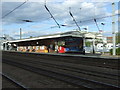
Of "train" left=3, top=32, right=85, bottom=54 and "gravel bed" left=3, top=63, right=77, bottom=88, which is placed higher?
"train" left=3, top=32, right=85, bottom=54

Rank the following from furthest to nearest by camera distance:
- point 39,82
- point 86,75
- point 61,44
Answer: point 61,44 → point 86,75 → point 39,82

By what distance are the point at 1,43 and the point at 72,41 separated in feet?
220

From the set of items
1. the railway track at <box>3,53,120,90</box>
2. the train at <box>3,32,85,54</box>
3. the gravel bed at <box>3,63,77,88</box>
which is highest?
the train at <box>3,32,85,54</box>

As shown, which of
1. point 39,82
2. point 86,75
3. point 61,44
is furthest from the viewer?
point 61,44

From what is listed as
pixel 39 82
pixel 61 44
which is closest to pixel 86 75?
pixel 39 82

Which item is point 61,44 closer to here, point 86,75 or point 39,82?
point 86,75

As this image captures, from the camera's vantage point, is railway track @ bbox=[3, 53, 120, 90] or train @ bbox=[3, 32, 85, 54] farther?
train @ bbox=[3, 32, 85, 54]

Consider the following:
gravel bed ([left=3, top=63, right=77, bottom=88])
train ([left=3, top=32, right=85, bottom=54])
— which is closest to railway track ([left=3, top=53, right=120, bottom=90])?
gravel bed ([left=3, top=63, right=77, bottom=88])

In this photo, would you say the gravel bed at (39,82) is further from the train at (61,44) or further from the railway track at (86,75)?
the train at (61,44)

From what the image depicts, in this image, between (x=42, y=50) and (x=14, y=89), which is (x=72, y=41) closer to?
(x=42, y=50)

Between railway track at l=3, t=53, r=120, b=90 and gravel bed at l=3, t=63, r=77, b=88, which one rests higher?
railway track at l=3, t=53, r=120, b=90

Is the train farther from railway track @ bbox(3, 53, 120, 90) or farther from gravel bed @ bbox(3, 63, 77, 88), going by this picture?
gravel bed @ bbox(3, 63, 77, 88)

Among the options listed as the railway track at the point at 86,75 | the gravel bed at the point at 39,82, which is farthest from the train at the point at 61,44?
the gravel bed at the point at 39,82

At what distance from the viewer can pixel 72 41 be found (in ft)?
116
